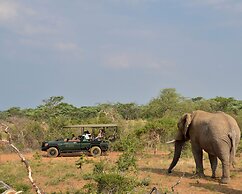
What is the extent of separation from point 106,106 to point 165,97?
1361 cm

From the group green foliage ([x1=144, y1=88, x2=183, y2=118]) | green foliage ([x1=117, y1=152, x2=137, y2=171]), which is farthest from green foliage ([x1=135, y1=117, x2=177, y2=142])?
green foliage ([x1=144, y1=88, x2=183, y2=118])

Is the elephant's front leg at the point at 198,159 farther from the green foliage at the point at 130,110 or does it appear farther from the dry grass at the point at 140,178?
the green foliage at the point at 130,110

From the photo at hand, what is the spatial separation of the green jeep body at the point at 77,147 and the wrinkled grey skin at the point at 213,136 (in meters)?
7.84

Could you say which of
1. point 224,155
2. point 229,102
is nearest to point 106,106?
point 229,102

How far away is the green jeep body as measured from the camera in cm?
2145

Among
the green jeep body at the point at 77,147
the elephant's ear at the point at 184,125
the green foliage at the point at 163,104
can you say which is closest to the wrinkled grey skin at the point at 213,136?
the elephant's ear at the point at 184,125

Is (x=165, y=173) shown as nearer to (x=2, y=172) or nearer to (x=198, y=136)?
(x=198, y=136)

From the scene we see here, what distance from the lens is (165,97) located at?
48.6 metres

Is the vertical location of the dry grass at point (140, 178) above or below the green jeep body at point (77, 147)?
below

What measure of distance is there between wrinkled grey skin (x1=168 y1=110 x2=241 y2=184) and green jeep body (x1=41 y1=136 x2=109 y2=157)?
7844mm

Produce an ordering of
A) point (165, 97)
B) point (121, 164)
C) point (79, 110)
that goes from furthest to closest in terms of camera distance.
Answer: point (79, 110), point (165, 97), point (121, 164)

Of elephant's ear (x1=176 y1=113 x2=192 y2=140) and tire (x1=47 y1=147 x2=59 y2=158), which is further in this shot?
tire (x1=47 y1=147 x2=59 y2=158)

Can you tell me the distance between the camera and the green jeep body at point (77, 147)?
21.5 m

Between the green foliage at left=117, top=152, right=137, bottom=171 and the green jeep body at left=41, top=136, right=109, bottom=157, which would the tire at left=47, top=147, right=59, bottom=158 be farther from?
the green foliage at left=117, top=152, right=137, bottom=171
